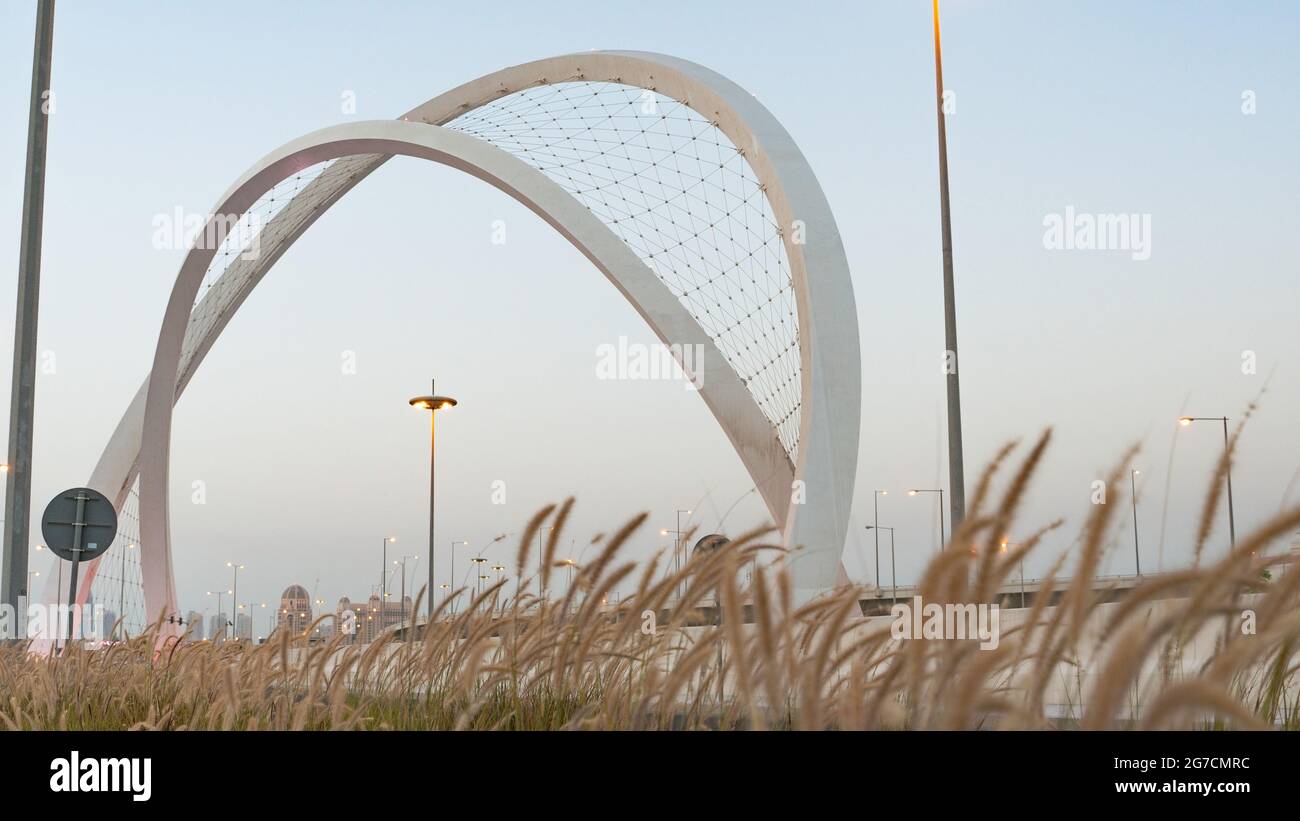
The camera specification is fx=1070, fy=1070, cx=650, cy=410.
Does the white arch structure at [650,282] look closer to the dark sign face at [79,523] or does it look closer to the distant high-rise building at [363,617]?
the distant high-rise building at [363,617]

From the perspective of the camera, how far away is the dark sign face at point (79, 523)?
10133mm

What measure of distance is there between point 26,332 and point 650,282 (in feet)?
32.6

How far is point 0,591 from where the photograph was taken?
10852 mm

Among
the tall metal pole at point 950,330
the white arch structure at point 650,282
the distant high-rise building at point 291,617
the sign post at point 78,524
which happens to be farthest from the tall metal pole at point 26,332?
the tall metal pole at point 950,330

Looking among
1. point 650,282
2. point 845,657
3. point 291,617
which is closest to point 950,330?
point 650,282

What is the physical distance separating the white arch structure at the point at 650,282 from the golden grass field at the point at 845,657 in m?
6.09

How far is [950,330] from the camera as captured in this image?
567 inches

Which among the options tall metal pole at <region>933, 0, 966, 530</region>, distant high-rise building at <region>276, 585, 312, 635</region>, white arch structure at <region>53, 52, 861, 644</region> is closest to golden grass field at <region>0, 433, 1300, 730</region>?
distant high-rise building at <region>276, 585, 312, 635</region>

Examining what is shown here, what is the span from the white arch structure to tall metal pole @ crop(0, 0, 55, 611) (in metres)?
6.86

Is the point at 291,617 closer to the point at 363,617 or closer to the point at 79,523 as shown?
the point at 363,617
